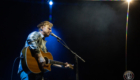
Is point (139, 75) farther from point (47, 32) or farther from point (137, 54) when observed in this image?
point (47, 32)

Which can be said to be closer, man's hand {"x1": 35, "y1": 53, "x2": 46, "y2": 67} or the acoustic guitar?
the acoustic guitar

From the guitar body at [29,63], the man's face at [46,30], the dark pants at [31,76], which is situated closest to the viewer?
the guitar body at [29,63]

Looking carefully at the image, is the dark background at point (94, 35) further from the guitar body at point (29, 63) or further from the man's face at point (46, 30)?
the guitar body at point (29, 63)

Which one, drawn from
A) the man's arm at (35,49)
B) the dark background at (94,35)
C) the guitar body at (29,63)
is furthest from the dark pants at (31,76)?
the dark background at (94,35)

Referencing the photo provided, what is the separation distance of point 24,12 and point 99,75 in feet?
10.7

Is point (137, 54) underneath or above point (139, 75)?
above

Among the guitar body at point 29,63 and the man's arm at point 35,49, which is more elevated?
the man's arm at point 35,49

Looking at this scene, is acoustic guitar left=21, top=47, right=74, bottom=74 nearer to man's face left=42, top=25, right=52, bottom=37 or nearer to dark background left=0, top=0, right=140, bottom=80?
man's face left=42, top=25, right=52, bottom=37

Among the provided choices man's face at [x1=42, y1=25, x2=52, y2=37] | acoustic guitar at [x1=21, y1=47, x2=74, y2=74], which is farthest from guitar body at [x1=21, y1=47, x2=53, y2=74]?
man's face at [x1=42, y1=25, x2=52, y2=37]

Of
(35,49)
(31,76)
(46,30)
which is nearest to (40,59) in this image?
(35,49)

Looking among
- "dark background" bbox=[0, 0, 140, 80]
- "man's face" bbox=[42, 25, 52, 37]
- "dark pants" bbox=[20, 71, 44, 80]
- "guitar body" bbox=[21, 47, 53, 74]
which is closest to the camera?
"guitar body" bbox=[21, 47, 53, 74]

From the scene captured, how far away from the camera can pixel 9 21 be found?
3854mm

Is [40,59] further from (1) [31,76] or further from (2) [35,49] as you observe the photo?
(1) [31,76]

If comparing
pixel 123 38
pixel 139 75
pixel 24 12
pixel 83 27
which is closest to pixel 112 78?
pixel 139 75
